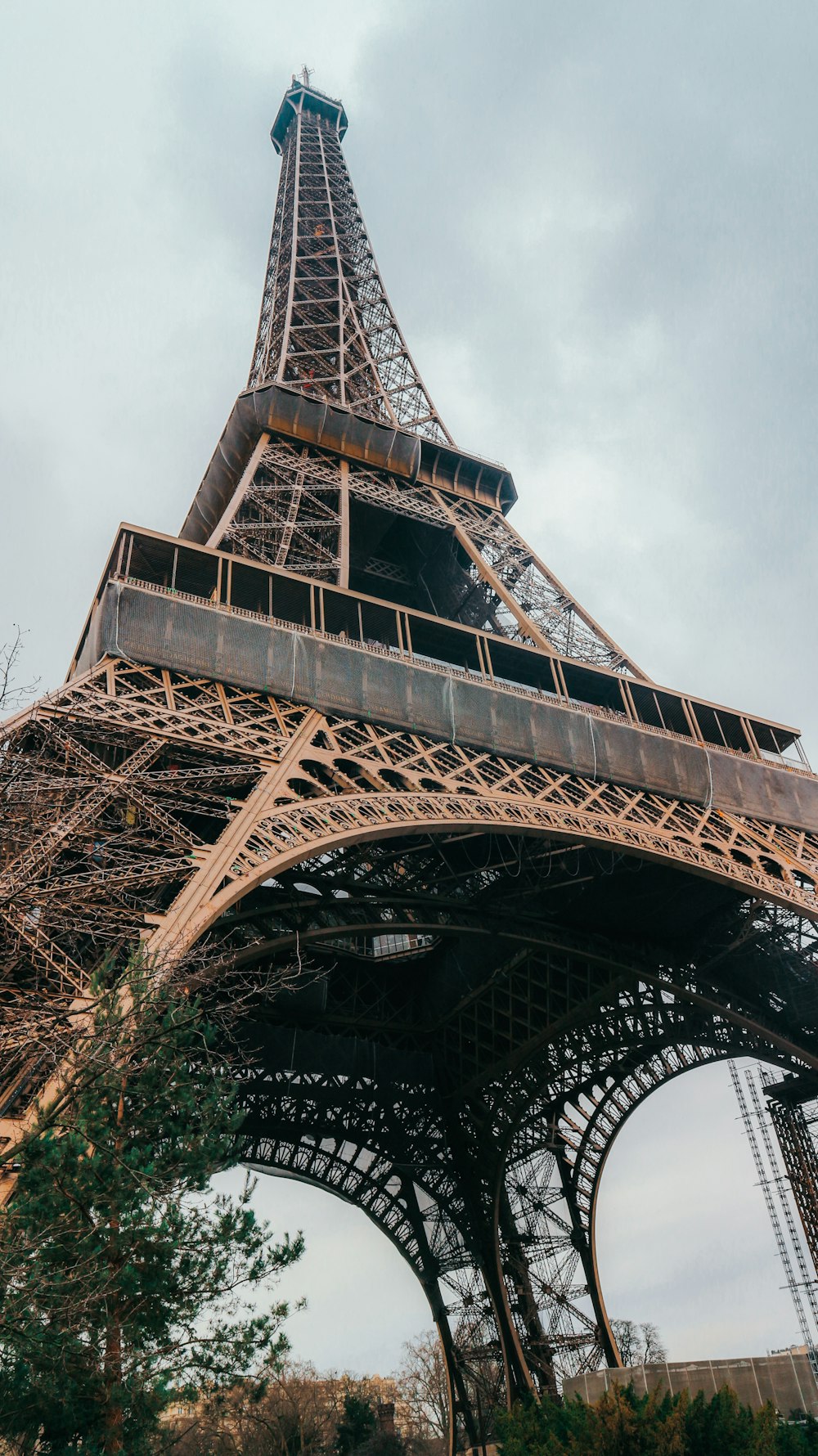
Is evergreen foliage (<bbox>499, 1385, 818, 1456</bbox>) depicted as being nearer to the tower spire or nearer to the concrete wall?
the concrete wall

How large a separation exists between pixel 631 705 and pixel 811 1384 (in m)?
14.0

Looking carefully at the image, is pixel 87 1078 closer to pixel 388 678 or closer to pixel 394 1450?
pixel 388 678

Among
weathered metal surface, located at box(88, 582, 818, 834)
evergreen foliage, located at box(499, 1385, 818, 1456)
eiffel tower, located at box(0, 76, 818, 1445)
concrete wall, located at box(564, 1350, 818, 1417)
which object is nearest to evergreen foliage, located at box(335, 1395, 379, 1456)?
eiffel tower, located at box(0, 76, 818, 1445)

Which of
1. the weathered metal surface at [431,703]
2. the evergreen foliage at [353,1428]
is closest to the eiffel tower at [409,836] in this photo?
the weathered metal surface at [431,703]

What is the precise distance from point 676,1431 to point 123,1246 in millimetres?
5770

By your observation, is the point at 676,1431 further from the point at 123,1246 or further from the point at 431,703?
the point at 431,703

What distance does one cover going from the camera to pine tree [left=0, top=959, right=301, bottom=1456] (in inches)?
361

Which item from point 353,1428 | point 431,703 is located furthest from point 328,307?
point 353,1428

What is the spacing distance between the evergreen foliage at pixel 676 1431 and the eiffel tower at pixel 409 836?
5.96 meters

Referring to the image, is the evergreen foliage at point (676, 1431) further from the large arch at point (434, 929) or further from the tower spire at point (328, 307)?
the tower spire at point (328, 307)

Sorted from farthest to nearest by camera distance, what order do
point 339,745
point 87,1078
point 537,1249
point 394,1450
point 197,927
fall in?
point 394,1450 < point 537,1249 < point 339,745 < point 197,927 < point 87,1078

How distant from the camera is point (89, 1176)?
984cm

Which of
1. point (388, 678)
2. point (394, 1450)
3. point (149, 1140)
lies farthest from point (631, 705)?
point (394, 1450)

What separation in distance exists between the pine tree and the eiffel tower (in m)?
0.78
